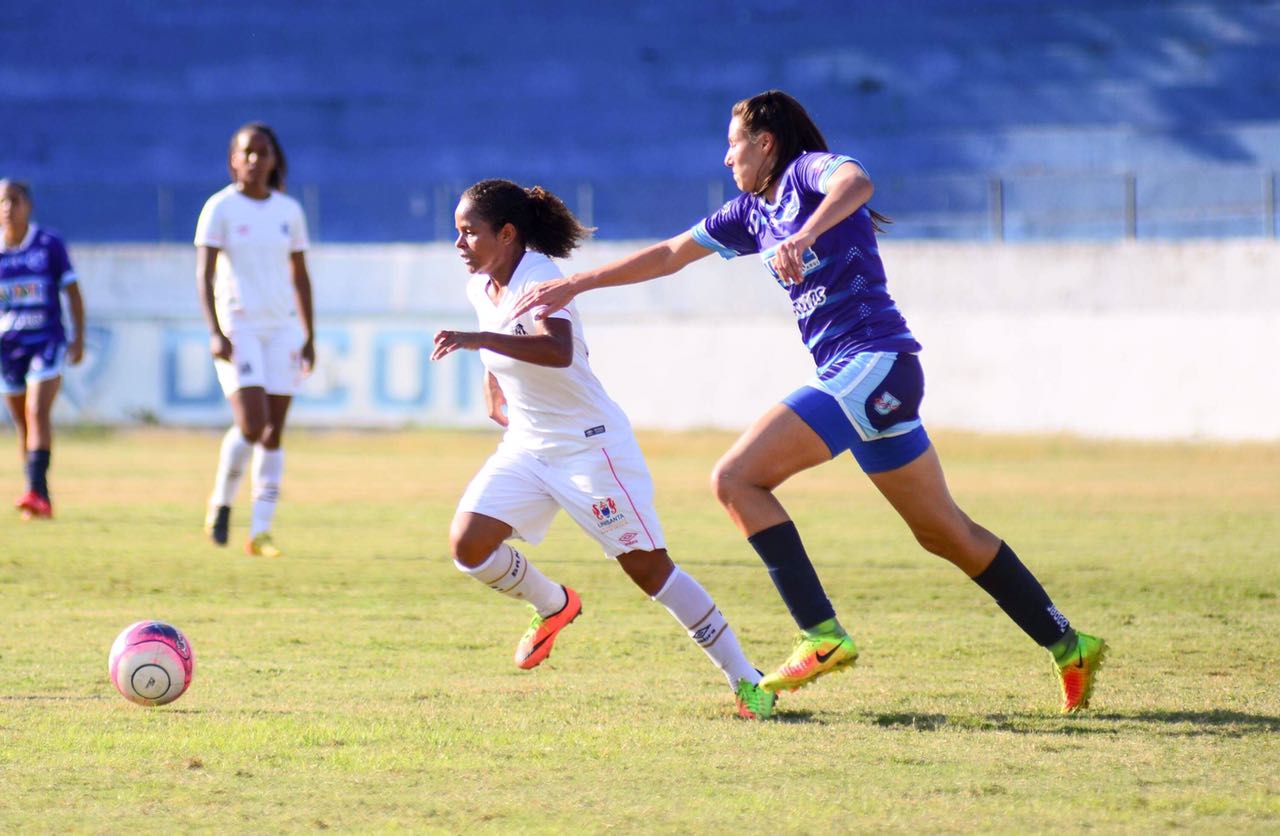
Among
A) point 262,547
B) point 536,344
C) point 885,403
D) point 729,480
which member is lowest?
point 262,547

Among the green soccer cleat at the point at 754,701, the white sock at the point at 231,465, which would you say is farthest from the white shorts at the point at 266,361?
the green soccer cleat at the point at 754,701

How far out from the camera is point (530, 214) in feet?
19.7

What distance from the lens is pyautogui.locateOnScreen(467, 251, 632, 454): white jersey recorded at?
5812 mm

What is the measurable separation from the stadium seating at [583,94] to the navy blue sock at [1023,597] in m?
16.3

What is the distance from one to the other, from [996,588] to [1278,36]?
70.1 ft

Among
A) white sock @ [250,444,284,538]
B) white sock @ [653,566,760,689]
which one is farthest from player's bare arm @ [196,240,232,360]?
white sock @ [653,566,760,689]

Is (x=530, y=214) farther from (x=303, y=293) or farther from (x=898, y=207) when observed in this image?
(x=898, y=207)

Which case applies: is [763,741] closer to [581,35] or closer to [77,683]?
[77,683]

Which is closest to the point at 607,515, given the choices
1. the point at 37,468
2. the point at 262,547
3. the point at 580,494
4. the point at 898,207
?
the point at 580,494

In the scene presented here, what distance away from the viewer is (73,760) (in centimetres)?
489

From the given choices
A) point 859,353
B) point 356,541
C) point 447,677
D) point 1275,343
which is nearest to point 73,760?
point 447,677

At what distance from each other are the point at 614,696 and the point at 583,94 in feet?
71.4

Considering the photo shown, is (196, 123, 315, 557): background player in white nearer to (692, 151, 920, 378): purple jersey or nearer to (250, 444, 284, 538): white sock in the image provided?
(250, 444, 284, 538): white sock

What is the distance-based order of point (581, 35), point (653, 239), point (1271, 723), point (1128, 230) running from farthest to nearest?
point (581, 35), point (653, 239), point (1128, 230), point (1271, 723)
